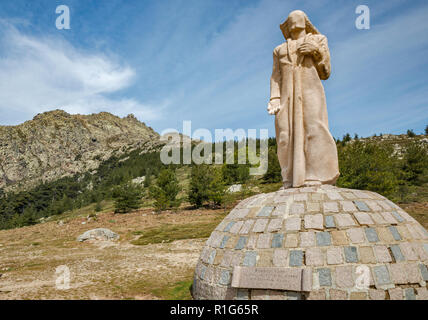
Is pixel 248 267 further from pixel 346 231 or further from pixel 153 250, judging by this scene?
pixel 153 250

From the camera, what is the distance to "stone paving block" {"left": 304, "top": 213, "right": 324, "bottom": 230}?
5.15 meters

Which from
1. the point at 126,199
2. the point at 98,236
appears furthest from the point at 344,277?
the point at 126,199

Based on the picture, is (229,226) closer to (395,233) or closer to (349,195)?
(349,195)

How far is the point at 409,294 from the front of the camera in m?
4.49

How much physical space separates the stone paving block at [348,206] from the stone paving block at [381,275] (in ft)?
3.70

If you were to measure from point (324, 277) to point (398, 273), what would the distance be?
1.24 m

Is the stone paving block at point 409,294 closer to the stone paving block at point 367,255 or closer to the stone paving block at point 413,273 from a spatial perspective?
the stone paving block at point 413,273

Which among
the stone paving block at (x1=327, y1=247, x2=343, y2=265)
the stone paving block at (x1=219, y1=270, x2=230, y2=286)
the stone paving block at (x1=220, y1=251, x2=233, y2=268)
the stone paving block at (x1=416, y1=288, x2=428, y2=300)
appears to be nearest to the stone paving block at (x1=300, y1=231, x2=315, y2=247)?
the stone paving block at (x1=327, y1=247, x2=343, y2=265)

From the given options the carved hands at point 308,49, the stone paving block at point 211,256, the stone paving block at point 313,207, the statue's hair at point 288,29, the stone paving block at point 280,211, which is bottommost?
the stone paving block at point 211,256

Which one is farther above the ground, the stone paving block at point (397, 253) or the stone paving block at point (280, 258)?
the stone paving block at point (397, 253)

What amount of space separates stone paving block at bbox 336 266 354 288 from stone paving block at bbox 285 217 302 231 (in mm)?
959

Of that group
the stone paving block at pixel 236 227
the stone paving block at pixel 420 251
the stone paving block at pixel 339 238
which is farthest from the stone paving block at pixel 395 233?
the stone paving block at pixel 236 227

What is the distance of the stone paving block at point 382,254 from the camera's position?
4.70 meters
